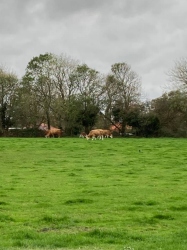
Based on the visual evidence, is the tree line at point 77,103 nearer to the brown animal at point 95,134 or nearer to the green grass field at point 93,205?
the brown animal at point 95,134

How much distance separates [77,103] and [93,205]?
59.7 meters

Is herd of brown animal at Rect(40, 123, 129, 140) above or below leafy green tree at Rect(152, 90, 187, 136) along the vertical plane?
below

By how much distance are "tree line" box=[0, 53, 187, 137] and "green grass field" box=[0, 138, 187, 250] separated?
45059mm

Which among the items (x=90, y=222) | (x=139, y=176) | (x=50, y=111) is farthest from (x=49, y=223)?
(x=50, y=111)

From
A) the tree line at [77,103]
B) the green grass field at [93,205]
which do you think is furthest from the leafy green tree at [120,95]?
the green grass field at [93,205]

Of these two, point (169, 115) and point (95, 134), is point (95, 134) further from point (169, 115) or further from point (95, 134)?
point (169, 115)

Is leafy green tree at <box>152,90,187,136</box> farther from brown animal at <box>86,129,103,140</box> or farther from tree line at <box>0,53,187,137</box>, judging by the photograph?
brown animal at <box>86,129,103,140</box>

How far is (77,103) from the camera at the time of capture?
7400 centimetres

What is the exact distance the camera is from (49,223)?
40.1 ft

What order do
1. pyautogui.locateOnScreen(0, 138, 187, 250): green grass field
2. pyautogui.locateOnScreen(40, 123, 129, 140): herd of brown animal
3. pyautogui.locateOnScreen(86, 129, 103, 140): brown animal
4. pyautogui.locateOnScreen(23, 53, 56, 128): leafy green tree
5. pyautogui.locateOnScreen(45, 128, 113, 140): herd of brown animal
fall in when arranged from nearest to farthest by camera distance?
pyautogui.locateOnScreen(0, 138, 187, 250): green grass field
pyautogui.locateOnScreen(86, 129, 103, 140): brown animal
pyautogui.locateOnScreen(45, 128, 113, 140): herd of brown animal
pyautogui.locateOnScreen(40, 123, 129, 140): herd of brown animal
pyautogui.locateOnScreen(23, 53, 56, 128): leafy green tree

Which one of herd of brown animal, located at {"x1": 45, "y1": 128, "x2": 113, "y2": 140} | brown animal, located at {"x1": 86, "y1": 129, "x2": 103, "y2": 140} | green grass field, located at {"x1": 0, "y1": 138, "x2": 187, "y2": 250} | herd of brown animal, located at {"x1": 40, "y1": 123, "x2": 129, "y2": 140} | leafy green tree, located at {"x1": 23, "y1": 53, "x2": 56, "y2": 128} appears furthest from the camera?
leafy green tree, located at {"x1": 23, "y1": 53, "x2": 56, "y2": 128}

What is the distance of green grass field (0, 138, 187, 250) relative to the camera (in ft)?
34.3

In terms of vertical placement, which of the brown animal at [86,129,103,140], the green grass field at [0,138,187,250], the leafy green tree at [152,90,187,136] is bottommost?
the green grass field at [0,138,187,250]

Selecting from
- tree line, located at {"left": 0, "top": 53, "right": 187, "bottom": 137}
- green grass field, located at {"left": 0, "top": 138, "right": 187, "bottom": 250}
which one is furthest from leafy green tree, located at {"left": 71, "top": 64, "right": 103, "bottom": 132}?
green grass field, located at {"left": 0, "top": 138, "right": 187, "bottom": 250}
